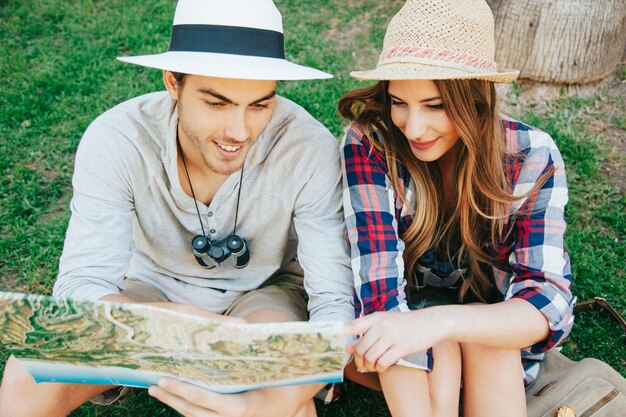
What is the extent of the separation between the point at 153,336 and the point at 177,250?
0.93 meters

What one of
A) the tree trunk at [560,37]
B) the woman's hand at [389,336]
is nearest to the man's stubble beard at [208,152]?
the woman's hand at [389,336]

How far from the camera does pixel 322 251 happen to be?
2369mm

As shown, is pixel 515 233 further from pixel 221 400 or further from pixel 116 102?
pixel 116 102

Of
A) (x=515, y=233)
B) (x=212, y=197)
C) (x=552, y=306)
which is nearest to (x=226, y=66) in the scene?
(x=212, y=197)

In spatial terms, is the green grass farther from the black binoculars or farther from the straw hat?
the straw hat

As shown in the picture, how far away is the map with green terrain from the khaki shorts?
0.64 m

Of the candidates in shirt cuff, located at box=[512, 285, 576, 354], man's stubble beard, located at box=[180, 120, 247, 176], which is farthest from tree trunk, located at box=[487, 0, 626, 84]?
man's stubble beard, located at box=[180, 120, 247, 176]

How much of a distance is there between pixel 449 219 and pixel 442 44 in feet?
2.31

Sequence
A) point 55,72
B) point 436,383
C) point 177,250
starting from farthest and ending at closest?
point 55,72, point 177,250, point 436,383

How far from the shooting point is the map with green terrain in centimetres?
158

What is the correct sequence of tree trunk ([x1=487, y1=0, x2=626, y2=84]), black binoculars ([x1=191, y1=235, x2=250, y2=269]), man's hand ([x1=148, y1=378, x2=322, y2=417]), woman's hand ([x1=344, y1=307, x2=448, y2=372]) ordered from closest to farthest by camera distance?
man's hand ([x1=148, y1=378, x2=322, y2=417]) → woman's hand ([x1=344, y1=307, x2=448, y2=372]) → black binoculars ([x1=191, y1=235, x2=250, y2=269]) → tree trunk ([x1=487, y1=0, x2=626, y2=84])

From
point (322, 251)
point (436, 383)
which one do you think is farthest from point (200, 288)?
point (436, 383)

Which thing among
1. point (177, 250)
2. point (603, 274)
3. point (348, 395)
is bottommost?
point (348, 395)

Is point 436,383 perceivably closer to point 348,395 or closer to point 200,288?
point 348,395
